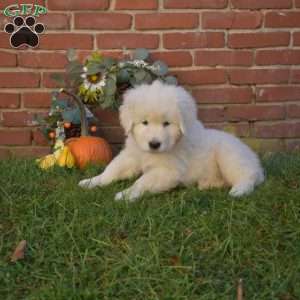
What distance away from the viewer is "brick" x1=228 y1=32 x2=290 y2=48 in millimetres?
5109

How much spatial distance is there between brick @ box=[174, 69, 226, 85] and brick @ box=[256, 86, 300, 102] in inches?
15.2

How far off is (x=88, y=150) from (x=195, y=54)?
51.4 inches

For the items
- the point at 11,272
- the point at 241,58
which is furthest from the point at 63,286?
the point at 241,58

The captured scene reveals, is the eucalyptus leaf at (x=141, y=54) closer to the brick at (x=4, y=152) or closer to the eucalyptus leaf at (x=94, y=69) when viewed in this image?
the eucalyptus leaf at (x=94, y=69)

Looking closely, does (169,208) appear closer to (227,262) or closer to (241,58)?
(227,262)

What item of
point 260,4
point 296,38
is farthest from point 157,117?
point 296,38

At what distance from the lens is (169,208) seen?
362cm

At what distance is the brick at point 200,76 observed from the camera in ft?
16.9

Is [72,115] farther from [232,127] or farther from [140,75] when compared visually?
[232,127]

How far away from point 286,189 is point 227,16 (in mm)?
1838

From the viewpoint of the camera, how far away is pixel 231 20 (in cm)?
507

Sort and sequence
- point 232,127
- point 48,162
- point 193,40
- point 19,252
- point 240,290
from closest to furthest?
point 240,290, point 19,252, point 48,162, point 193,40, point 232,127

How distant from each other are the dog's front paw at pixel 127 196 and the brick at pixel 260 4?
2118mm

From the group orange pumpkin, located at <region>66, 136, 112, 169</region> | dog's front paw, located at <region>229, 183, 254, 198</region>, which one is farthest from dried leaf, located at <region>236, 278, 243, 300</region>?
orange pumpkin, located at <region>66, 136, 112, 169</region>
